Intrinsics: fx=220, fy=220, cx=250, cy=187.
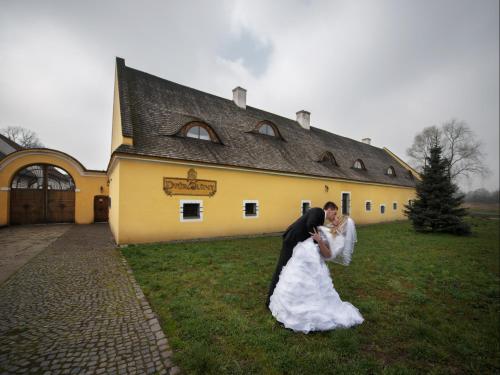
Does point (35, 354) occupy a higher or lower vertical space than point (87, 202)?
lower

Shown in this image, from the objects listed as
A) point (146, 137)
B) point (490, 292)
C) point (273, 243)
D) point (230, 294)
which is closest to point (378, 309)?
point (230, 294)

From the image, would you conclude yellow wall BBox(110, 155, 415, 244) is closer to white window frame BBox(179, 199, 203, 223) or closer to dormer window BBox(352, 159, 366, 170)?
white window frame BBox(179, 199, 203, 223)

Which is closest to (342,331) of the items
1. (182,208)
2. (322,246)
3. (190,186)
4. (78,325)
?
(322,246)

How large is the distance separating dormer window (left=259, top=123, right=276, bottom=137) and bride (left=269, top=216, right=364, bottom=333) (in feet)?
42.4

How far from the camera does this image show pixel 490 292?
5.35 meters

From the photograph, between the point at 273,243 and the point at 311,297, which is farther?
the point at 273,243

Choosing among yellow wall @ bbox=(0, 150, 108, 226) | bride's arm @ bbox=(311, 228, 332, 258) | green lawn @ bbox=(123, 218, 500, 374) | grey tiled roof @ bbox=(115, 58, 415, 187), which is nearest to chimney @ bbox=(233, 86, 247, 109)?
grey tiled roof @ bbox=(115, 58, 415, 187)

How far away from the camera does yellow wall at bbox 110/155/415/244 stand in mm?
9172

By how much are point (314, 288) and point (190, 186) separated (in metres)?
8.00

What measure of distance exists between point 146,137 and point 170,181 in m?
2.36

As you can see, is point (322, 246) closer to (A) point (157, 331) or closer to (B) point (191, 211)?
(A) point (157, 331)

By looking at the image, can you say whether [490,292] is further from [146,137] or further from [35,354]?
[146,137]

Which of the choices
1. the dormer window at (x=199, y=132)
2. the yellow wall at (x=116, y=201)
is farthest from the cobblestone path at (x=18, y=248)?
the dormer window at (x=199, y=132)

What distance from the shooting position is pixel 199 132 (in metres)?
12.1
